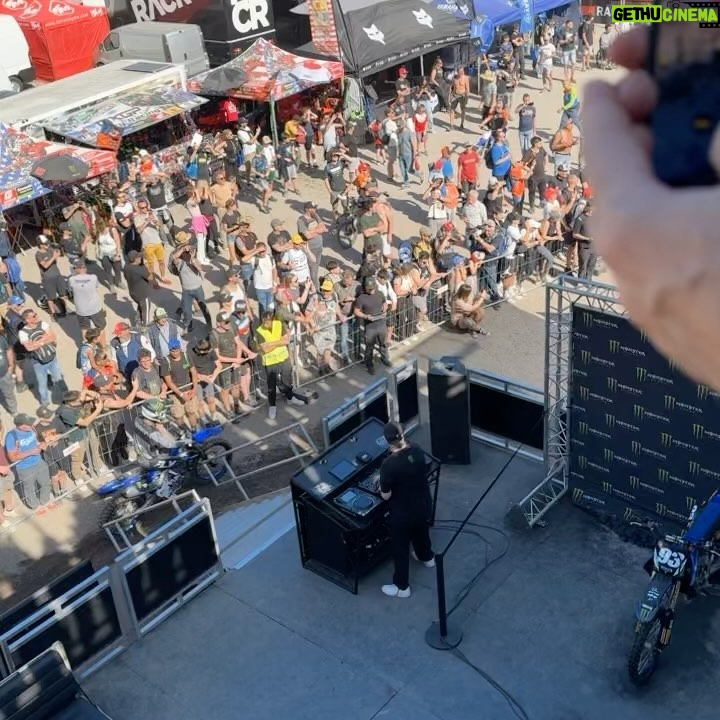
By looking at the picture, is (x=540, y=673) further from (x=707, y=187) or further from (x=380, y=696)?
(x=707, y=187)

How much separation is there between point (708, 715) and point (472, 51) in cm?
2150

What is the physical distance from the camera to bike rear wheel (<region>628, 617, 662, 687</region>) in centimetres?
782

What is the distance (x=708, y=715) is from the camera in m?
7.84

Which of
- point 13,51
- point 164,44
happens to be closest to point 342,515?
point 164,44

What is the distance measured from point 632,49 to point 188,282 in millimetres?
13225

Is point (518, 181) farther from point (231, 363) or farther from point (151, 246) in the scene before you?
point (231, 363)

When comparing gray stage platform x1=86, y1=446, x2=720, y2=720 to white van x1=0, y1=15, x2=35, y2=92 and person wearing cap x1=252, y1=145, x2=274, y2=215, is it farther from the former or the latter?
white van x1=0, y1=15, x2=35, y2=92

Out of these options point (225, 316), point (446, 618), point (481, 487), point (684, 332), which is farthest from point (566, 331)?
point (684, 332)

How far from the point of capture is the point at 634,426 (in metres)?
Result: 9.34

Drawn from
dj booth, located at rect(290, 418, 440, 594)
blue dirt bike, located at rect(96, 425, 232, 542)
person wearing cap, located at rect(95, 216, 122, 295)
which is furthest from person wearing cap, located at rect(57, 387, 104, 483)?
person wearing cap, located at rect(95, 216, 122, 295)

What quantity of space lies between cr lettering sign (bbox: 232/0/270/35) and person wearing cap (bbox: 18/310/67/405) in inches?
566

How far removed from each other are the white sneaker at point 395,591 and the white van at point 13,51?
64.4 ft

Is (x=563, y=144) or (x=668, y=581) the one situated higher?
(x=668, y=581)

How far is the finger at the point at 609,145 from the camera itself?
62.2 inches
